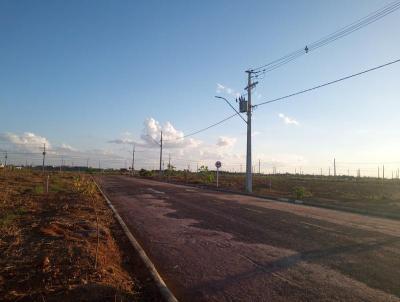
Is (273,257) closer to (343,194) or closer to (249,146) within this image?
(249,146)

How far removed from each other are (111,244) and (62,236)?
4.32 ft

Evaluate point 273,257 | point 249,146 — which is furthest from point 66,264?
point 249,146

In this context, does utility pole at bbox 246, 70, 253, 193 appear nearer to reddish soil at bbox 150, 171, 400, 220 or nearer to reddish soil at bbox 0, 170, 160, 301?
reddish soil at bbox 150, 171, 400, 220

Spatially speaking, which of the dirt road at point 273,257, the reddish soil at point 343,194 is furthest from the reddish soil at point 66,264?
the reddish soil at point 343,194

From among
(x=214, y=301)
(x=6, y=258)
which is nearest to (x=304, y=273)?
(x=214, y=301)

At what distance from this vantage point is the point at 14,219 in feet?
41.9

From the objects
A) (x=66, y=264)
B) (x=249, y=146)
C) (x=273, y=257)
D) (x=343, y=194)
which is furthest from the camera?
(x=343, y=194)

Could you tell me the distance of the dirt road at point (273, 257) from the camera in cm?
624

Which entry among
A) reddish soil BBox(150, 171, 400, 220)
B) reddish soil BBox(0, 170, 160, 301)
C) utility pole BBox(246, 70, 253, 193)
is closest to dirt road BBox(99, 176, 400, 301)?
reddish soil BBox(0, 170, 160, 301)

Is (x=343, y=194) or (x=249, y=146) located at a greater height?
(x=249, y=146)

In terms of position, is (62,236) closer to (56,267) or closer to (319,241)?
(56,267)

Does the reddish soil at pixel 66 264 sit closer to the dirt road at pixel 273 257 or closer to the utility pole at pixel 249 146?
the dirt road at pixel 273 257

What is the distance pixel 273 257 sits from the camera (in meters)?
8.46

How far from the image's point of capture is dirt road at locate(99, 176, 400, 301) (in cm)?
624
